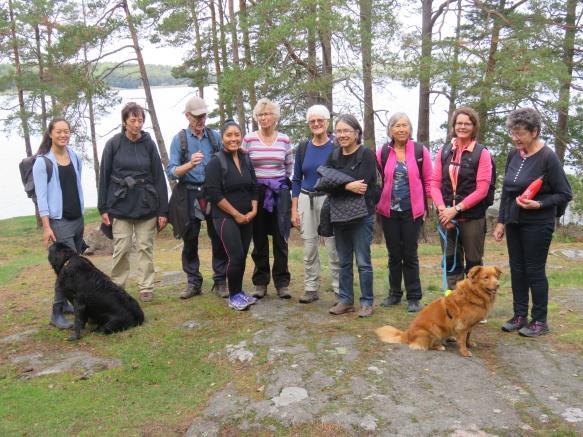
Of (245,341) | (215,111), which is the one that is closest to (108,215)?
(245,341)

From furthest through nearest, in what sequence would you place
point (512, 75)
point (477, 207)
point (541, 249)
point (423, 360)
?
1. point (512, 75)
2. point (477, 207)
3. point (541, 249)
4. point (423, 360)

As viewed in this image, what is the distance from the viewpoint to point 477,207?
4.93 meters

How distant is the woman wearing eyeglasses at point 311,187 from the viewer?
208 inches

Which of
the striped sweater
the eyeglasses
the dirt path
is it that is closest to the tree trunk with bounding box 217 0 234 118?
the striped sweater

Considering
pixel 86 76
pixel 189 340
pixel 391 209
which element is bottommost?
pixel 189 340

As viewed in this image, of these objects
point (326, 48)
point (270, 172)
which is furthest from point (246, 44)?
point (270, 172)

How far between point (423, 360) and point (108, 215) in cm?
359

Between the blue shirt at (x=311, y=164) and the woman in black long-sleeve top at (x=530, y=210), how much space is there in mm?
1691

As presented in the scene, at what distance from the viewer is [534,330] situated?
484cm

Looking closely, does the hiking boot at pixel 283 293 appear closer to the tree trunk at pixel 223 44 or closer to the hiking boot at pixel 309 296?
the hiking boot at pixel 309 296

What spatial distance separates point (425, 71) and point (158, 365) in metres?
10.5

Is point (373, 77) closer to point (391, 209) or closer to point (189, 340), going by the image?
point (391, 209)

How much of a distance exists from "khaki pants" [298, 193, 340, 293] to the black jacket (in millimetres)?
1598

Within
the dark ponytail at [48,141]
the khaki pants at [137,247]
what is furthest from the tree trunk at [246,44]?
the dark ponytail at [48,141]
